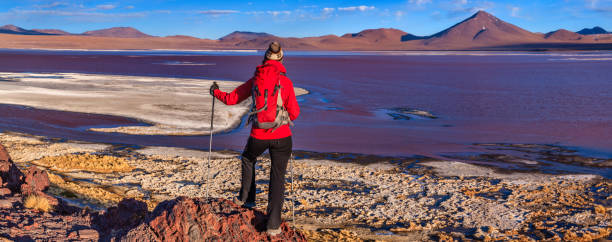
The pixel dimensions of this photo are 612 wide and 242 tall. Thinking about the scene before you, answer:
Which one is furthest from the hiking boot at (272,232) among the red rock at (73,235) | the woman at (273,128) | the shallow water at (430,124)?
the shallow water at (430,124)

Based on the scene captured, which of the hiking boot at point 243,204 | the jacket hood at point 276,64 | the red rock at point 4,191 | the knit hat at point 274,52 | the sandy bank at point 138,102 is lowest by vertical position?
the sandy bank at point 138,102

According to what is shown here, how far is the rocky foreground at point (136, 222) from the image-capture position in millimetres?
3689

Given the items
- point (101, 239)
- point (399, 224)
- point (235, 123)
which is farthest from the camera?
point (235, 123)

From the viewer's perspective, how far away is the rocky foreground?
3689 mm

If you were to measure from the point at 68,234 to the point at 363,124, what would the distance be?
1123 centimetres

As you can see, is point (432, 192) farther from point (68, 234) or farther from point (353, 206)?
point (68, 234)

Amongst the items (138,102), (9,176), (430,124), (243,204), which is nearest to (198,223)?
(243,204)

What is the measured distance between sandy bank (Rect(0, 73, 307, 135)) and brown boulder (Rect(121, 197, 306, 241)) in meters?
8.72

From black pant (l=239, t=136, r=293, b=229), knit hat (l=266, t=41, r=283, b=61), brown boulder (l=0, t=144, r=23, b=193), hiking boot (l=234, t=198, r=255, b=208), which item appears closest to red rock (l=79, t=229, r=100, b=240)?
hiking boot (l=234, t=198, r=255, b=208)

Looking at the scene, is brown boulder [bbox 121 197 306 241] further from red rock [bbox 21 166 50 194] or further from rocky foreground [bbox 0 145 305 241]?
red rock [bbox 21 166 50 194]

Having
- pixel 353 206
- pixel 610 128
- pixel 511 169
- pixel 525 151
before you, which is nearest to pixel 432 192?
pixel 353 206

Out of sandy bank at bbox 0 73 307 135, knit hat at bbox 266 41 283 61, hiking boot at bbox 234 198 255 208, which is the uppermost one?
knit hat at bbox 266 41 283 61

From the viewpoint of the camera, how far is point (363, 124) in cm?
1463

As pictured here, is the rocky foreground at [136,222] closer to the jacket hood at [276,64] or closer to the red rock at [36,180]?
the red rock at [36,180]
